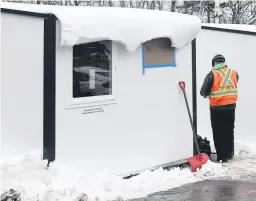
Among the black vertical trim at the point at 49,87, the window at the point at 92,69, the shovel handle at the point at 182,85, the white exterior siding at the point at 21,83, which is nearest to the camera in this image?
the white exterior siding at the point at 21,83

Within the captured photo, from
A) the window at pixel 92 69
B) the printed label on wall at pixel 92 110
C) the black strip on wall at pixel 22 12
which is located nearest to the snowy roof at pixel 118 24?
the black strip on wall at pixel 22 12

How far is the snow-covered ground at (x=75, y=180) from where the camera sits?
5371 millimetres

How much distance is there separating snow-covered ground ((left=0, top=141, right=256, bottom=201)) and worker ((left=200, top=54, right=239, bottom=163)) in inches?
34.6

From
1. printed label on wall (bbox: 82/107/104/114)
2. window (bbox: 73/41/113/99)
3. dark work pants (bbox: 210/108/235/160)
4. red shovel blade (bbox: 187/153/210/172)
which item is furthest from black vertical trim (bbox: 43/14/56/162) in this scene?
dark work pants (bbox: 210/108/235/160)

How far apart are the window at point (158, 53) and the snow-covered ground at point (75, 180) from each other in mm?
1569

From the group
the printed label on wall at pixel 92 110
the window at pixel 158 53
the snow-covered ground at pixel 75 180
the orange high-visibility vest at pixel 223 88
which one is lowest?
the snow-covered ground at pixel 75 180

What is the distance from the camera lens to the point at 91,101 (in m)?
6.37

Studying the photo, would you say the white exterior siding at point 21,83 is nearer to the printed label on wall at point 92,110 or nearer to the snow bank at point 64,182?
the snow bank at point 64,182

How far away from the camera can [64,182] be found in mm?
5688

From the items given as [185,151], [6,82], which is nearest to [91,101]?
[6,82]

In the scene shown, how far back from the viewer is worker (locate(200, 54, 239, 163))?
7797mm

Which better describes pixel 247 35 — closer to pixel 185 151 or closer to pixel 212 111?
pixel 212 111

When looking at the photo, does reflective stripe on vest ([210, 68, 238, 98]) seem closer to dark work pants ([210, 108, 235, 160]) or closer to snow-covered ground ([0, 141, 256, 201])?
dark work pants ([210, 108, 235, 160])

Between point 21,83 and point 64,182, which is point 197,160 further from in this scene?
point 21,83
